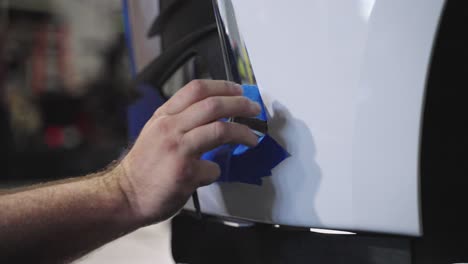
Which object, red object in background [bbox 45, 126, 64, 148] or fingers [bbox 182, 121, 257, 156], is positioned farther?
red object in background [bbox 45, 126, 64, 148]

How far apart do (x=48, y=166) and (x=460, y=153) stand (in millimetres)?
1906

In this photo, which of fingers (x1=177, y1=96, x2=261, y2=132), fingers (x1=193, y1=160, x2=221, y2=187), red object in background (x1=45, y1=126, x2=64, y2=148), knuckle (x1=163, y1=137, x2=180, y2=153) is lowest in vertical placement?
red object in background (x1=45, y1=126, x2=64, y2=148)

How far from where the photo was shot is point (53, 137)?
2.10 meters

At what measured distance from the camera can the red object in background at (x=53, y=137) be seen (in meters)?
2.08

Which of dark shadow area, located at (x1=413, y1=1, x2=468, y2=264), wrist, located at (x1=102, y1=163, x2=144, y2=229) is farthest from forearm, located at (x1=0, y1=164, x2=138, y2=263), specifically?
dark shadow area, located at (x1=413, y1=1, x2=468, y2=264)

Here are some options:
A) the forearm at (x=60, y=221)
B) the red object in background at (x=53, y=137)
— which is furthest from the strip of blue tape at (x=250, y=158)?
the red object in background at (x=53, y=137)

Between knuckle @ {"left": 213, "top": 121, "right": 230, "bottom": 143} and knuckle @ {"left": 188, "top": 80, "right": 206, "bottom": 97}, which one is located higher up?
knuckle @ {"left": 188, "top": 80, "right": 206, "bottom": 97}

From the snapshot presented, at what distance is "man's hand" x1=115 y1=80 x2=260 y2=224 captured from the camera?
1.36 ft

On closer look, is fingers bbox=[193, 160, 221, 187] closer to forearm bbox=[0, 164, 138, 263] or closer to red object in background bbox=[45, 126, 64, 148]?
forearm bbox=[0, 164, 138, 263]

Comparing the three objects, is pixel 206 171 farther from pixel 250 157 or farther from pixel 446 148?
pixel 446 148

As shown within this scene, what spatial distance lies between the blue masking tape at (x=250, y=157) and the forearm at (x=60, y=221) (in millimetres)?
101

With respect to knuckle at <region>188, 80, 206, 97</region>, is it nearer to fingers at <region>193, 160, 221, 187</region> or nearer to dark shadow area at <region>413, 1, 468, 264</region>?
fingers at <region>193, 160, 221, 187</region>

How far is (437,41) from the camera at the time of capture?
0.37 m

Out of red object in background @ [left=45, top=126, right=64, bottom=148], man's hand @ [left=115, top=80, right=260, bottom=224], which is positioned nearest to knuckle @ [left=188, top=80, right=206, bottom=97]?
man's hand @ [left=115, top=80, right=260, bottom=224]
